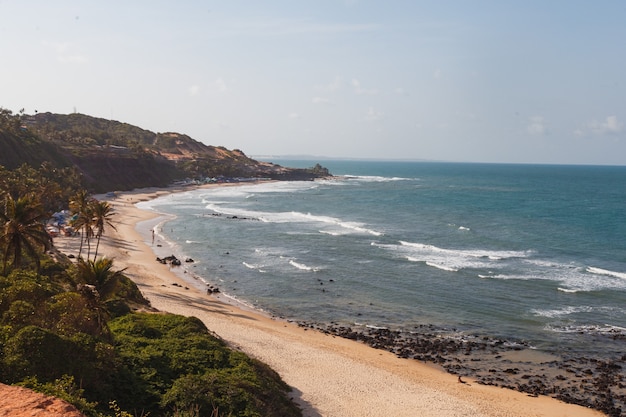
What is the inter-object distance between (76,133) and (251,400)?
486 feet

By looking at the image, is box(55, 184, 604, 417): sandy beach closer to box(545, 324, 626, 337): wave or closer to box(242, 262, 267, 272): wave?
box(242, 262, 267, 272): wave

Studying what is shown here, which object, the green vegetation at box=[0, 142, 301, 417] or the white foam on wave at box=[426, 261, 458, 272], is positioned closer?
the green vegetation at box=[0, 142, 301, 417]

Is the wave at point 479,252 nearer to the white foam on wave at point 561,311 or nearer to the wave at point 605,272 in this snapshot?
the wave at point 605,272

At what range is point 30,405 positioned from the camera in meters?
11.8

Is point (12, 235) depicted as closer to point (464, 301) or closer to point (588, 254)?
point (464, 301)

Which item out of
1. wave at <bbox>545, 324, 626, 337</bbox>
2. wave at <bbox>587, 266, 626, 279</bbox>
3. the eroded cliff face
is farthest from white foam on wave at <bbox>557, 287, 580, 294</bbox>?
the eroded cliff face

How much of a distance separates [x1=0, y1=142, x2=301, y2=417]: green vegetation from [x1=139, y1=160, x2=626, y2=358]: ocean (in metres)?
17.0

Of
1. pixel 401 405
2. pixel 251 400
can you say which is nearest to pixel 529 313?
pixel 401 405

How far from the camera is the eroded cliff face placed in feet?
37.2

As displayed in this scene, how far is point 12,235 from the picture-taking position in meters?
28.7

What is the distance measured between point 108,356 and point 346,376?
1356 centimetres

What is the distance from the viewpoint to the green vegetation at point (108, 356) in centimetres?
1687

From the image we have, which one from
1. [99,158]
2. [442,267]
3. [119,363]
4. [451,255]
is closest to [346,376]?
[119,363]

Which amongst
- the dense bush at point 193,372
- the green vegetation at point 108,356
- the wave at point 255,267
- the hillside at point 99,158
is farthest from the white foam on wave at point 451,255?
the hillside at point 99,158
